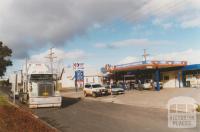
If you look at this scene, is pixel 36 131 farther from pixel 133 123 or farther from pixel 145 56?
pixel 145 56

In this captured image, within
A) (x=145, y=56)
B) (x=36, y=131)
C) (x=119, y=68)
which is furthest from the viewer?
(x=145, y=56)

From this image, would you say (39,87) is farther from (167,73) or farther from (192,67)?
(167,73)

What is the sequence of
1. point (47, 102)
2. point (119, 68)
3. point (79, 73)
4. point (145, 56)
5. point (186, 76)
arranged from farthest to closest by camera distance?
point (145, 56) → point (119, 68) → point (186, 76) → point (79, 73) → point (47, 102)

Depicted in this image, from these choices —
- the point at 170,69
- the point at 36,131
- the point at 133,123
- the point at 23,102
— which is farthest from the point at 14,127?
the point at 170,69

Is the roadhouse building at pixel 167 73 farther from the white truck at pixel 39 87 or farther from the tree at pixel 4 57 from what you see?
the tree at pixel 4 57

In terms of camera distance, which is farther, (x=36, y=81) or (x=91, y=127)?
(x=36, y=81)

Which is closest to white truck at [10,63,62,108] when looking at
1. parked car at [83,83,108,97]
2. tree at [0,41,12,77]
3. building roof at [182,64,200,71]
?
parked car at [83,83,108,97]

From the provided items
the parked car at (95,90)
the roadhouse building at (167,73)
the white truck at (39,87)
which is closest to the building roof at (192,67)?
the roadhouse building at (167,73)

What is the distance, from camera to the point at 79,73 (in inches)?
1617

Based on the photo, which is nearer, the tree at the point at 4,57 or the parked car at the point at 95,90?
the parked car at the point at 95,90

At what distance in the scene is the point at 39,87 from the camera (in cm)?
2658

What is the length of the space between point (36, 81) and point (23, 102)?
487 cm

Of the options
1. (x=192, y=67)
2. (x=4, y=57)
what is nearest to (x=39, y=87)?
(x=192, y=67)

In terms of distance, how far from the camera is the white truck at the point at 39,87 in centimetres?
2627
